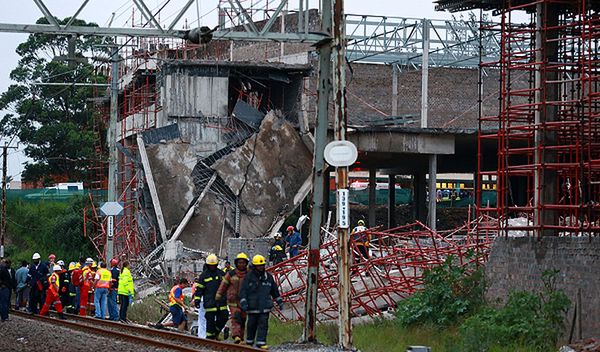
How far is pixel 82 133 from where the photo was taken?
7238cm

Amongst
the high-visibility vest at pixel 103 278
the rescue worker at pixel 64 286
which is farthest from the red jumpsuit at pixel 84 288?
the high-visibility vest at pixel 103 278

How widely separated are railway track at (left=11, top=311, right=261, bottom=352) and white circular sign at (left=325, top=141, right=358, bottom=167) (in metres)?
3.49

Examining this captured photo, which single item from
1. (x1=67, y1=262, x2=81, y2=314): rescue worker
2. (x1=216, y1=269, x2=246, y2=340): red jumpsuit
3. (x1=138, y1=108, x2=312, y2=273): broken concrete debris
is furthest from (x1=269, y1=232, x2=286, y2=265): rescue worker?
(x1=216, y1=269, x2=246, y2=340): red jumpsuit

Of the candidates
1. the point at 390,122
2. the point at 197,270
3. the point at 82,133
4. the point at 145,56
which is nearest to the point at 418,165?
the point at 390,122

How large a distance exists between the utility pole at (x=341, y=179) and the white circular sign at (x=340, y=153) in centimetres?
18

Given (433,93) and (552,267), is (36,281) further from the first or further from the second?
(433,93)

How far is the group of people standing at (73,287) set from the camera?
95.2 feet

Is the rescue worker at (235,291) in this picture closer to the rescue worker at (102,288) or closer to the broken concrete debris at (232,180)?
the rescue worker at (102,288)

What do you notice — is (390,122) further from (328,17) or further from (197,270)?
(328,17)

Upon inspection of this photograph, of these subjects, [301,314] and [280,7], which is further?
[301,314]

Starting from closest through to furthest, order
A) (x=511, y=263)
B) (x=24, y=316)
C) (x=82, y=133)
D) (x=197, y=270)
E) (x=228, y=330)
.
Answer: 1. (x=511, y=263)
2. (x=228, y=330)
3. (x=24, y=316)
4. (x=197, y=270)
5. (x=82, y=133)

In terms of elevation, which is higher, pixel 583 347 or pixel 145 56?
pixel 145 56

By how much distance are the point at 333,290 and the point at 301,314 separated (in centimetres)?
158

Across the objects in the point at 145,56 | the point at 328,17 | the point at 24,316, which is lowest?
the point at 24,316
